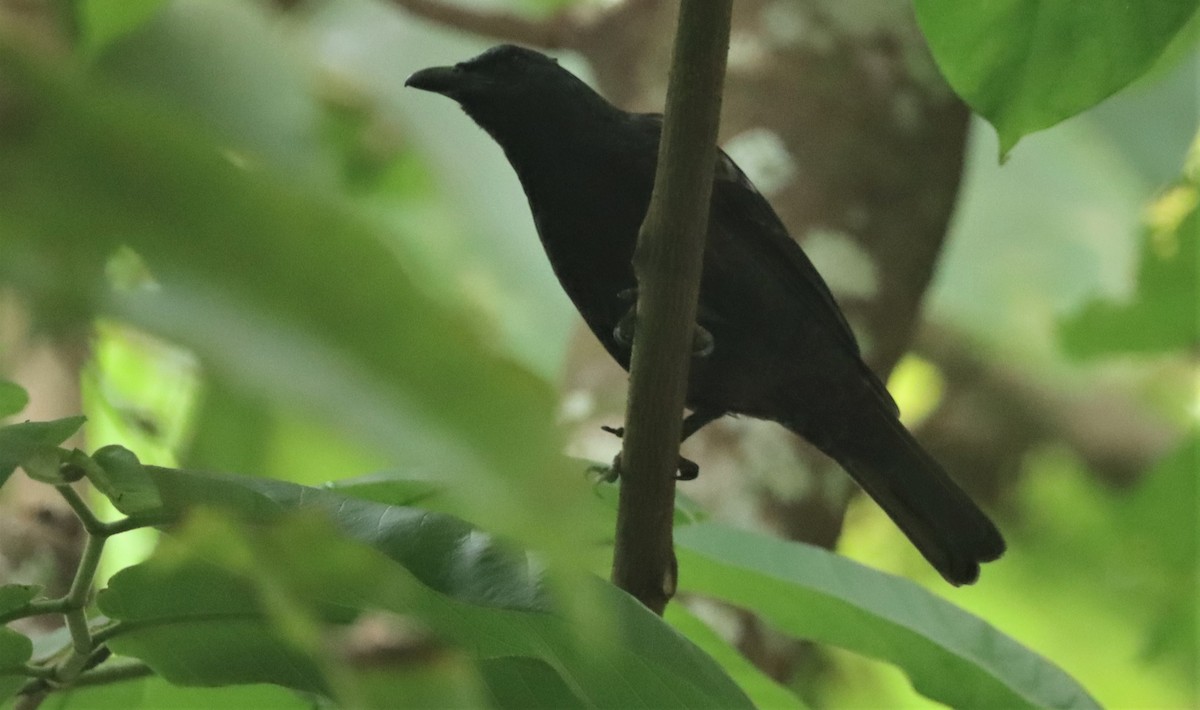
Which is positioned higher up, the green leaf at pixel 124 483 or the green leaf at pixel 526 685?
the green leaf at pixel 526 685

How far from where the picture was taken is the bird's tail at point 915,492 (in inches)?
80.3

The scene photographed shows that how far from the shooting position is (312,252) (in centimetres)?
33

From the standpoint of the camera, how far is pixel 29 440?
79 centimetres

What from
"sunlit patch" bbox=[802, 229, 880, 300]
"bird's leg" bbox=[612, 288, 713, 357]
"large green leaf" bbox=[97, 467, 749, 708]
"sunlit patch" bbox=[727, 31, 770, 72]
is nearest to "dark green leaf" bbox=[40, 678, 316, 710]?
"large green leaf" bbox=[97, 467, 749, 708]

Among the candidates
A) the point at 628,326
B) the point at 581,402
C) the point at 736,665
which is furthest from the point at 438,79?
the point at 736,665

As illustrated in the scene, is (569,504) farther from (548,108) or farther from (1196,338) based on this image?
(1196,338)

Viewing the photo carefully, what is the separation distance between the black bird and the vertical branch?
651 mm

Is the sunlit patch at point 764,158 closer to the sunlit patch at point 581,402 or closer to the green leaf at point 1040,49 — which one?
the sunlit patch at point 581,402

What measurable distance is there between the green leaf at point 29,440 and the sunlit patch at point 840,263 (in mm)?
1726

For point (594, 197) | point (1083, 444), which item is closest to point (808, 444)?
point (594, 197)

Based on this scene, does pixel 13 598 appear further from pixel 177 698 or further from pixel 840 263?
pixel 840 263

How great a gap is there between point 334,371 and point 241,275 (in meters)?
0.03

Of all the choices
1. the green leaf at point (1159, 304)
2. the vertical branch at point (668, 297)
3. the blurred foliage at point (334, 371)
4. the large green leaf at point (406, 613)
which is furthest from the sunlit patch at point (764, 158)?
the large green leaf at point (406, 613)

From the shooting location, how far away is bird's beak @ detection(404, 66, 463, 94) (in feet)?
6.12
